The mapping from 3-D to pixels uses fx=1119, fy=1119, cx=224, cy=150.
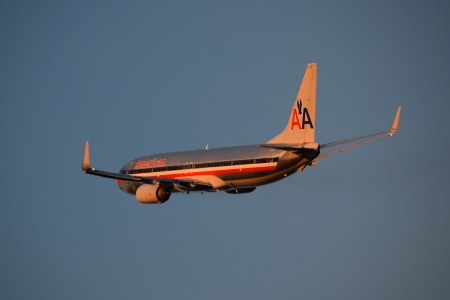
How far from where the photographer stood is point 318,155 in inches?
3765

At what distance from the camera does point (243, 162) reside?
98.4m

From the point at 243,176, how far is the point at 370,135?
39.1ft

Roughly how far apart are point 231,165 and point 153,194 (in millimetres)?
8408

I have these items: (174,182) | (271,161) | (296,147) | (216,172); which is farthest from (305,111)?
(174,182)

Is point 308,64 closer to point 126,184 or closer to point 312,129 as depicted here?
point 312,129

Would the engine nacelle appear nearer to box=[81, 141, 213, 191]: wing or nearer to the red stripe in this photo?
box=[81, 141, 213, 191]: wing

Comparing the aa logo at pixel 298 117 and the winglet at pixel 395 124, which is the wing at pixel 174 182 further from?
the winglet at pixel 395 124

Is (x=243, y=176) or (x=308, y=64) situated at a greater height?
(x=308, y=64)

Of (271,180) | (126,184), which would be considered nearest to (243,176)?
(271,180)

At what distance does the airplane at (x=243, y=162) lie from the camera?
94.3m

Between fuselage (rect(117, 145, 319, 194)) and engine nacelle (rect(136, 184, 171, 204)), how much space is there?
2.56m

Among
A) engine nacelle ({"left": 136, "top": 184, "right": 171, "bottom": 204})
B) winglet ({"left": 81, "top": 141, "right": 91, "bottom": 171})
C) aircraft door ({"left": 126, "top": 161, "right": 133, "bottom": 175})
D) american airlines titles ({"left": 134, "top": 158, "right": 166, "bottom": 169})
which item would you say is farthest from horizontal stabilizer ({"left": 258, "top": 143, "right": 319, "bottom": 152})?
aircraft door ({"left": 126, "top": 161, "right": 133, "bottom": 175})

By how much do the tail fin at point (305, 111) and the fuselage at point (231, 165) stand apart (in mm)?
1538

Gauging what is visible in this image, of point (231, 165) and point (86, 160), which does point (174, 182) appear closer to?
point (231, 165)
